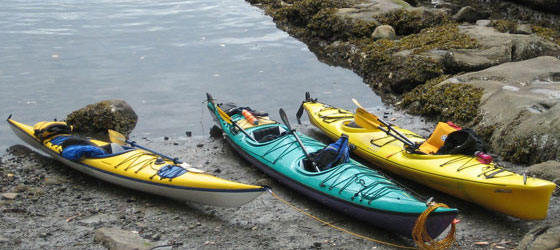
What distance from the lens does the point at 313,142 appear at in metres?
7.57

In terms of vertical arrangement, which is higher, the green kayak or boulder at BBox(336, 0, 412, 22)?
boulder at BBox(336, 0, 412, 22)

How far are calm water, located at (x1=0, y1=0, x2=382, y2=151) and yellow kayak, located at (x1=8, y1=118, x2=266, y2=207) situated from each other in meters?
1.15

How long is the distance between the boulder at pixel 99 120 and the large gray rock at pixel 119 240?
3558 millimetres

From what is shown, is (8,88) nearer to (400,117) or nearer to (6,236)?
(6,236)

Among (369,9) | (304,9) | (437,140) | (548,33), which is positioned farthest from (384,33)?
(437,140)

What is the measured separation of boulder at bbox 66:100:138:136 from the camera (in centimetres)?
920

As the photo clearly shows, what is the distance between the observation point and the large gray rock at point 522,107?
746 cm

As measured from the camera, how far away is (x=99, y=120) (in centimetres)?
919

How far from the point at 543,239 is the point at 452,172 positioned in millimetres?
1778

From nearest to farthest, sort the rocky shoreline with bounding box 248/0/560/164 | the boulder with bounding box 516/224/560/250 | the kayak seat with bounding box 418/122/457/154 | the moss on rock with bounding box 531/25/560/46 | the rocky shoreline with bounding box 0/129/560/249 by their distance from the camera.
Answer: the boulder with bounding box 516/224/560/250 < the rocky shoreline with bounding box 0/129/560/249 < the kayak seat with bounding box 418/122/457/154 < the rocky shoreline with bounding box 248/0/560/164 < the moss on rock with bounding box 531/25/560/46

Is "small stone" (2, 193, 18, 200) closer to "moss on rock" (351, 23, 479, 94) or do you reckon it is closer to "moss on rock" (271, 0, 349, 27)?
"moss on rock" (351, 23, 479, 94)

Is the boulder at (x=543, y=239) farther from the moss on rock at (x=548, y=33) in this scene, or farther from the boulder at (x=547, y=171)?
the moss on rock at (x=548, y=33)

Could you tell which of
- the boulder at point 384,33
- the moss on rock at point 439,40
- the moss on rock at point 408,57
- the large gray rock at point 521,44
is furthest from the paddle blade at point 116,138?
the boulder at point 384,33

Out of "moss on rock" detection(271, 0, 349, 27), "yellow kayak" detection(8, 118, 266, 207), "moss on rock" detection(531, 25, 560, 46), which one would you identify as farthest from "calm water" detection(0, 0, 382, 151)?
"moss on rock" detection(531, 25, 560, 46)
